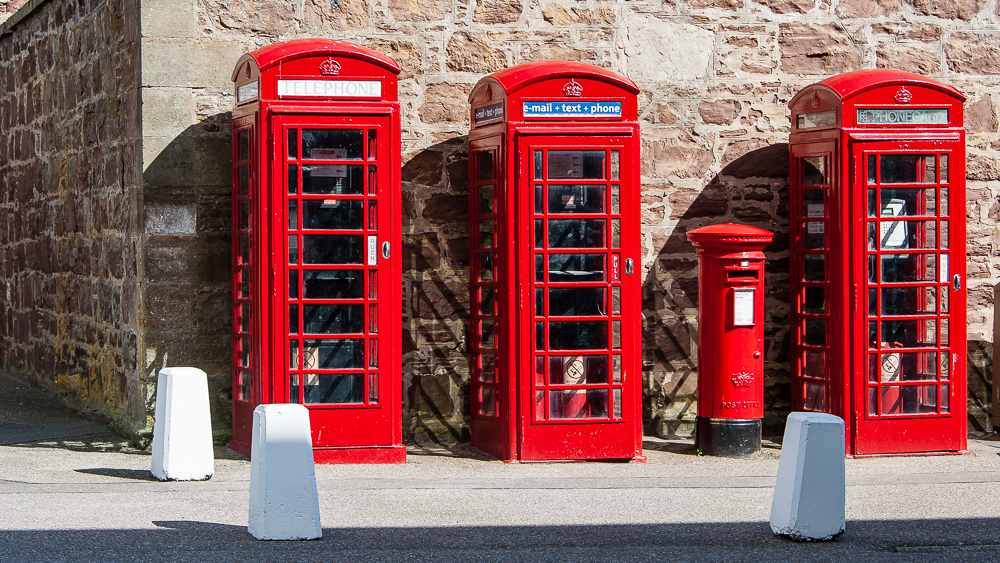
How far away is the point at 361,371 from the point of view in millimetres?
8023

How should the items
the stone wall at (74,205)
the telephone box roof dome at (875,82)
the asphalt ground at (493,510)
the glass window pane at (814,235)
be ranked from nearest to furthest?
the asphalt ground at (493,510), the telephone box roof dome at (875,82), the glass window pane at (814,235), the stone wall at (74,205)

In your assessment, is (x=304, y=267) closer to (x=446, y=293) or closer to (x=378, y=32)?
(x=446, y=293)

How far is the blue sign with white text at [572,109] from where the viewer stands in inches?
316

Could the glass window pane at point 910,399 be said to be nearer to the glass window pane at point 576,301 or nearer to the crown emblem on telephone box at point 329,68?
the glass window pane at point 576,301

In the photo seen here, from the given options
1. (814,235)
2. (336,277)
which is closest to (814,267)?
(814,235)

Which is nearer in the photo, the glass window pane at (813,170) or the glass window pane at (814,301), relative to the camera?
the glass window pane at (813,170)

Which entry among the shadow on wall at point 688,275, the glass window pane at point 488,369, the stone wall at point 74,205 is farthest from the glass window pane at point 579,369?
the stone wall at point 74,205

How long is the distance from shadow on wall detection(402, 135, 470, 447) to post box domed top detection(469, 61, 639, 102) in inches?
38.9

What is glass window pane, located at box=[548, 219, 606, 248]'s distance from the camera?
813 cm

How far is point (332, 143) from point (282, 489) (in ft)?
8.87

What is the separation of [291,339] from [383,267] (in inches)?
28.3

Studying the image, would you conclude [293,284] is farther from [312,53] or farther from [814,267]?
[814,267]

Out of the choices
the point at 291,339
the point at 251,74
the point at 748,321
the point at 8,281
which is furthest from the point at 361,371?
the point at 8,281

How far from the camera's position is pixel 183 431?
7.30 m
